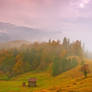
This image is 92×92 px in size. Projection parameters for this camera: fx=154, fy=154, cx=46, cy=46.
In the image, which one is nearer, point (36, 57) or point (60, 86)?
point (60, 86)

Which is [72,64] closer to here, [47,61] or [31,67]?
[47,61]

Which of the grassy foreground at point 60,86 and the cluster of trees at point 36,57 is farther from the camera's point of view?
the cluster of trees at point 36,57

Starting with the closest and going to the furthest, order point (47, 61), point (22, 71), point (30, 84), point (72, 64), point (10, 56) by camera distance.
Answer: point (30, 84) < point (72, 64) < point (22, 71) < point (47, 61) < point (10, 56)

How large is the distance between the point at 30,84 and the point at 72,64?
56.9 metres

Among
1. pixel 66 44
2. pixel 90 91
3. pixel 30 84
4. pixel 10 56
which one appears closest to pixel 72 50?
pixel 66 44

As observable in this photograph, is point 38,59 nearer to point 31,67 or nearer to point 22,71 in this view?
point 31,67

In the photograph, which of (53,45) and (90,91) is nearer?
(90,91)

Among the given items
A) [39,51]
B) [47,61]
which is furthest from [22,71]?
[39,51]

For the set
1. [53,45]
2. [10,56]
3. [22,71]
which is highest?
[53,45]

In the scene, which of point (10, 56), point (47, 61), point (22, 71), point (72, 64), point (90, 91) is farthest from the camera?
point (10, 56)

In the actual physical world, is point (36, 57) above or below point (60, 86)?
above

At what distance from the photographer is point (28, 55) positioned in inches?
7106

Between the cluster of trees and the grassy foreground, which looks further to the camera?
the cluster of trees

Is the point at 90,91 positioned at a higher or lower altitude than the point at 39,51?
lower
